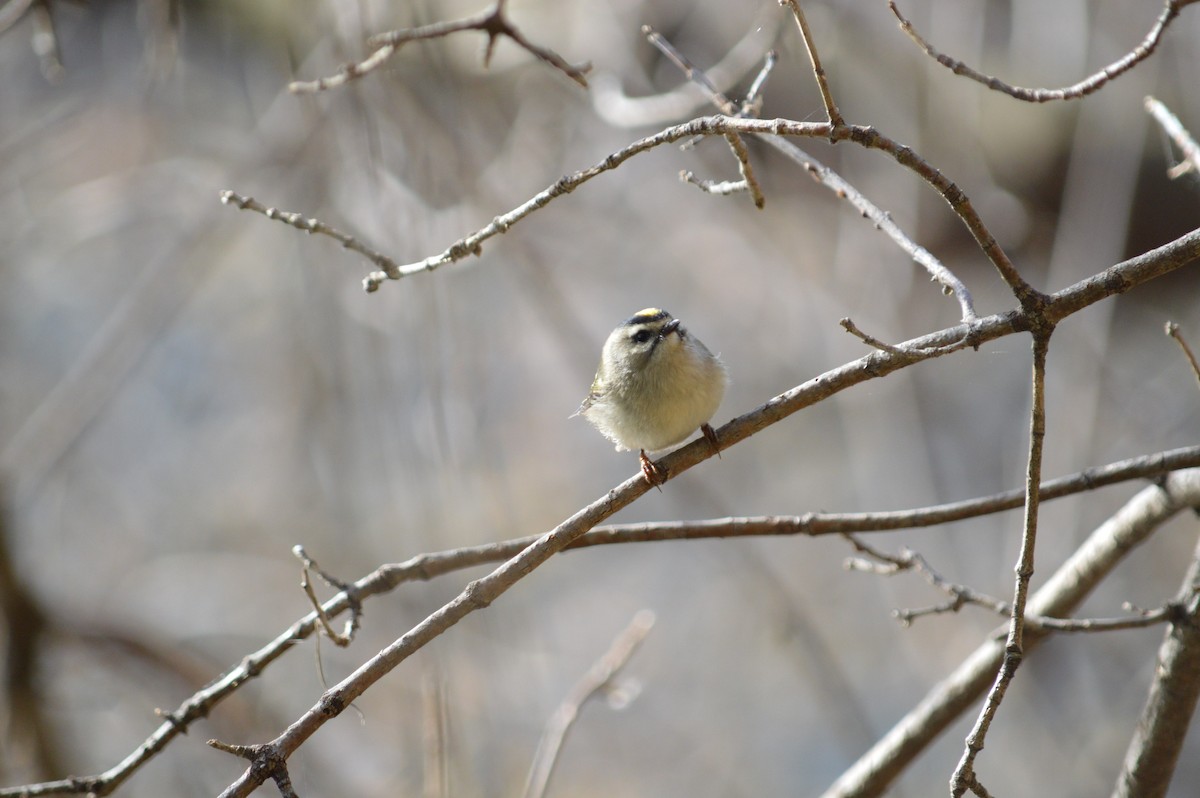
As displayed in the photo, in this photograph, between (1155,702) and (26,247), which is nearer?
(1155,702)

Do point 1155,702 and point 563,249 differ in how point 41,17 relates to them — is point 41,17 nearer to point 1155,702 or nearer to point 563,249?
point 1155,702

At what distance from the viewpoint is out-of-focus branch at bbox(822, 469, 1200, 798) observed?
188cm

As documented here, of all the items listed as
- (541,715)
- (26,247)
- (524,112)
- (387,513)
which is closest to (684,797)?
(541,715)

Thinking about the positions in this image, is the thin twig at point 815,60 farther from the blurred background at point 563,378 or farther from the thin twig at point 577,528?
the blurred background at point 563,378

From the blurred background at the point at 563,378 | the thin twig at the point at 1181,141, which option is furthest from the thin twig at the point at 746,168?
the blurred background at the point at 563,378

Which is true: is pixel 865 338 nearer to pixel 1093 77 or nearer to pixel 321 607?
pixel 1093 77

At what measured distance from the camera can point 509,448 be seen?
630cm

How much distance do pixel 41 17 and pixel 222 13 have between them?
3.36 meters

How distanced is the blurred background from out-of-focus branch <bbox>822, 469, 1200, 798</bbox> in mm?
1536

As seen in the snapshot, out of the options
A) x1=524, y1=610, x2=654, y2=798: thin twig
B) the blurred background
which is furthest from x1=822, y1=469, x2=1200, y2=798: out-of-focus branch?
the blurred background

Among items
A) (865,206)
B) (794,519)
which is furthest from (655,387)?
(865,206)

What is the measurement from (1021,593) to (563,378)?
5.32 meters

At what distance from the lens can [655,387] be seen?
7.79 ft

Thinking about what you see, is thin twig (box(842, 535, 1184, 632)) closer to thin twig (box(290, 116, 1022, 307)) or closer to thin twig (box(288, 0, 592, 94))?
thin twig (box(290, 116, 1022, 307))
